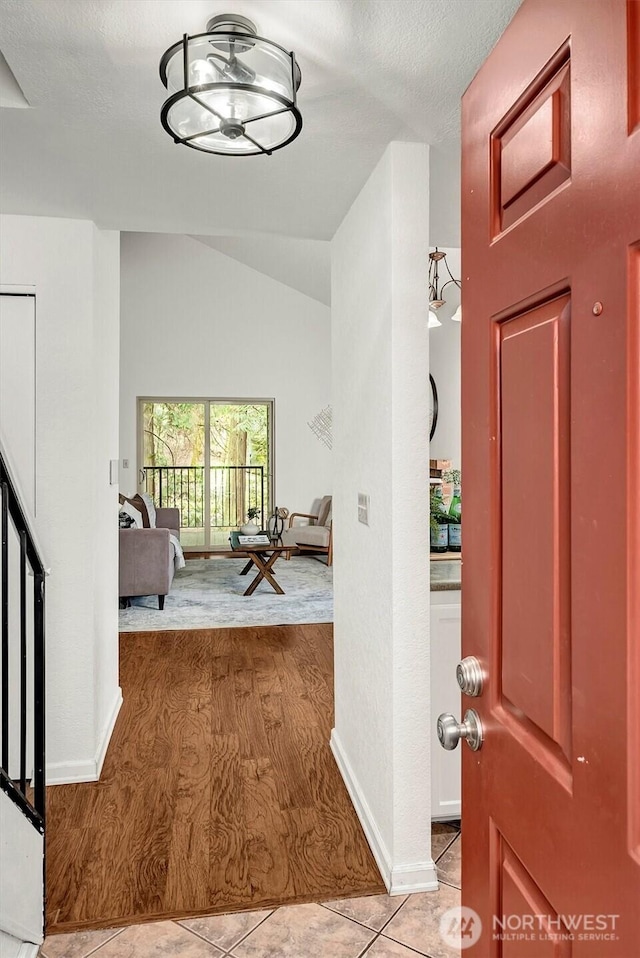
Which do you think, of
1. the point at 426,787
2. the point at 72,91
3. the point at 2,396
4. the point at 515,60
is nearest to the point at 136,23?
the point at 72,91

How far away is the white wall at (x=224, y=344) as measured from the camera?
835 cm

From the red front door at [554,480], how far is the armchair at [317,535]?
256 inches

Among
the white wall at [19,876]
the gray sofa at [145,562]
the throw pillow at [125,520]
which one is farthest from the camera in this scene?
the throw pillow at [125,520]

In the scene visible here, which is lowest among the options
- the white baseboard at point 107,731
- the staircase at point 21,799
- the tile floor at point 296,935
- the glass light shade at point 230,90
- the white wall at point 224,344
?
the tile floor at point 296,935

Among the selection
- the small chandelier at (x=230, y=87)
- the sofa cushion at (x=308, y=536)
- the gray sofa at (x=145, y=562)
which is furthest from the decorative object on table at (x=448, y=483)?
the sofa cushion at (x=308, y=536)

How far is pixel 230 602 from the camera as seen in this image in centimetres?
581

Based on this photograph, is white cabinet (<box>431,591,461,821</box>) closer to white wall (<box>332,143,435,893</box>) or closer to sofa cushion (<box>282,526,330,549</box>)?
white wall (<box>332,143,435,893</box>)

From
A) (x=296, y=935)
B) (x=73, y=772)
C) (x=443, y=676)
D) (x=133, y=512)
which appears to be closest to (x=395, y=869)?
(x=296, y=935)

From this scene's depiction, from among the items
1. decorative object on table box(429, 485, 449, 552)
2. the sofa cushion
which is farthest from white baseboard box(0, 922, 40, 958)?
the sofa cushion

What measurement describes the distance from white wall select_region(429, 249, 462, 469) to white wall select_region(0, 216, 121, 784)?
2865 millimetres

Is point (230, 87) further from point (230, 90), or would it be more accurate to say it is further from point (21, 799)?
point (21, 799)

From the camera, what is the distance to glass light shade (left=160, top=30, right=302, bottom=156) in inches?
55.0

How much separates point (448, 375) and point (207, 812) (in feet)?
11.7

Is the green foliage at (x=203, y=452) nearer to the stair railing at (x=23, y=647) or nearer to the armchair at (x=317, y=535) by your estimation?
the armchair at (x=317, y=535)
